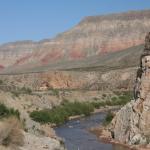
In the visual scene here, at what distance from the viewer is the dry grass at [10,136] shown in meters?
25.9

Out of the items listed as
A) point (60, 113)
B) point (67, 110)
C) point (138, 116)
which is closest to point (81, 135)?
point (138, 116)

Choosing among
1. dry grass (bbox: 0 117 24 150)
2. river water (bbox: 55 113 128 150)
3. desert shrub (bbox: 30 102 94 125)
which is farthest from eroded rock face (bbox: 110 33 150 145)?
desert shrub (bbox: 30 102 94 125)

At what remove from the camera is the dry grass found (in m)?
25.9

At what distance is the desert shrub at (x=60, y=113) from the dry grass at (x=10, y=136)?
88.7 feet

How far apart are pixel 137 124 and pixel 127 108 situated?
2.97 metres

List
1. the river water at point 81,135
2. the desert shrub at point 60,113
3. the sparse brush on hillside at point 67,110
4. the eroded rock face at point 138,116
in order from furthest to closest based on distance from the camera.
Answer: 1. the sparse brush on hillside at point 67,110
2. the desert shrub at point 60,113
3. the river water at point 81,135
4. the eroded rock face at point 138,116

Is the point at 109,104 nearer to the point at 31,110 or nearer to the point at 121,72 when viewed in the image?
the point at 31,110

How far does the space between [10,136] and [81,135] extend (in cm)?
2162

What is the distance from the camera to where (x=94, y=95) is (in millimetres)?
92875

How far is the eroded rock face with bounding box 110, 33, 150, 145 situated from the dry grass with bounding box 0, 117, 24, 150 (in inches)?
522

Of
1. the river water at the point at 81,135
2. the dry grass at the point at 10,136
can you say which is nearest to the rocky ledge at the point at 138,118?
the river water at the point at 81,135

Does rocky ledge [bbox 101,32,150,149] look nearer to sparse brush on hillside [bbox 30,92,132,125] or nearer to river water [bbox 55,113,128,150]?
river water [bbox 55,113,128,150]

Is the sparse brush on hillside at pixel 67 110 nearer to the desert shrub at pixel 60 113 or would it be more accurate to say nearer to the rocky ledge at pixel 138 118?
the desert shrub at pixel 60 113

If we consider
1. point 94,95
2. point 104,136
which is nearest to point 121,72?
point 94,95
